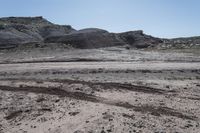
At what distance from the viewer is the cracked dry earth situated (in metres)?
8.26

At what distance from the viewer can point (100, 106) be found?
9812mm

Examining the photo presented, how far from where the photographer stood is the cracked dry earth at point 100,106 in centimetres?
826

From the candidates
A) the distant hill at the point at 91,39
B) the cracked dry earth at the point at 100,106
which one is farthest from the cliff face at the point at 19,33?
the cracked dry earth at the point at 100,106

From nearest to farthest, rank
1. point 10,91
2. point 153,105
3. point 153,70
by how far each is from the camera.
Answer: point 153,105 → point 10,91 → point 153,70

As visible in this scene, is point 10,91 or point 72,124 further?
point 10,91

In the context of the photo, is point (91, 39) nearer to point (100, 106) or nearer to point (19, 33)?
point (19, 33)

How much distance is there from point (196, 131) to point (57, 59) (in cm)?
1874

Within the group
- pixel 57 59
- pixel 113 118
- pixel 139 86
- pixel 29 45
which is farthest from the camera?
pixel 29 45

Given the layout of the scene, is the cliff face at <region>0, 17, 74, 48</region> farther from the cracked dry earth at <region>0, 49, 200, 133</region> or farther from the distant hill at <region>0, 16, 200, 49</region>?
the cracked dry earth at <region>0, 49, 200, 133</region>

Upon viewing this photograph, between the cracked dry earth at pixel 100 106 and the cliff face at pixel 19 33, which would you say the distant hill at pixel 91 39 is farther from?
the cracked dry earth at pixel 100 106

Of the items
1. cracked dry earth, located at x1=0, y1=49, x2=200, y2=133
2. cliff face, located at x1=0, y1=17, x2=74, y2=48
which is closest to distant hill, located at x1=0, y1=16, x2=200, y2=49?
cliff face, located at x1=0, y1=17, x2=74, y2=48

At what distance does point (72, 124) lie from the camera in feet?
27.6

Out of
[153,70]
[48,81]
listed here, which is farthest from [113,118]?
[153,70]

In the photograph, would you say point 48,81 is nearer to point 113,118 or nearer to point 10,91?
point 10,91
